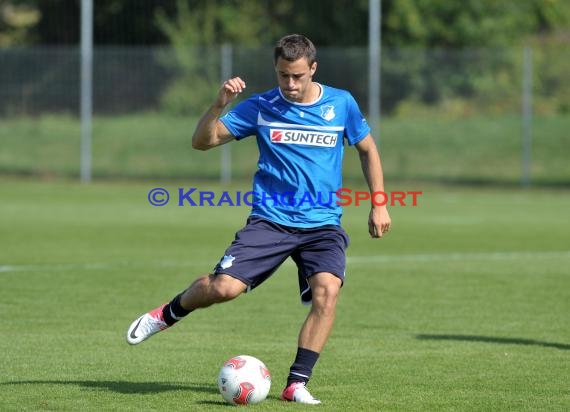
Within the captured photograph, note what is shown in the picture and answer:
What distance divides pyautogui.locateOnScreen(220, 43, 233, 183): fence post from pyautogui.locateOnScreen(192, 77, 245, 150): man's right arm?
21455mm

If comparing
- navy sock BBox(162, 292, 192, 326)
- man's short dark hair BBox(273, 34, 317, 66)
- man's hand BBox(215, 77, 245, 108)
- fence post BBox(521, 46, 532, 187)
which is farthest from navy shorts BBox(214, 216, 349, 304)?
fence post BBox(521, 46, 532, 187)

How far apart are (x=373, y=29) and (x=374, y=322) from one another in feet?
64.8

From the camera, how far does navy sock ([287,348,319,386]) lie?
6785 millimetres

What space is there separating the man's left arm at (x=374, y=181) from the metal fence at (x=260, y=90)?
2125cm

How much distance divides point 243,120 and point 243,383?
1581 mm

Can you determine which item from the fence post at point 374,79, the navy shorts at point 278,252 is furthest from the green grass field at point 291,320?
the fence post at point 374,79

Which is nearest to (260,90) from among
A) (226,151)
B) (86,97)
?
(226,151)

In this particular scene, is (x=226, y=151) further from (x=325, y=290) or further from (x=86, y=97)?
(x=325, y=290)

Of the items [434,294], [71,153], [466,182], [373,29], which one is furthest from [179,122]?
[434,294]

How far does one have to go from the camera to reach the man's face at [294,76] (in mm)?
6785

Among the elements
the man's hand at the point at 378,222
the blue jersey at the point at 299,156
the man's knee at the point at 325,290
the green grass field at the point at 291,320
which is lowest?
the green grass field at the point at 291,320

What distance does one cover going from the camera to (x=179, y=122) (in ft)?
97.6

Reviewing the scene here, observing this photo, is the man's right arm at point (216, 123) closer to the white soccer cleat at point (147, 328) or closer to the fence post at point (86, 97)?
the white soccer cleat at point (147, 328)

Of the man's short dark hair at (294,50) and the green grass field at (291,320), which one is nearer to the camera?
the man's short dark hair at (294,50)
